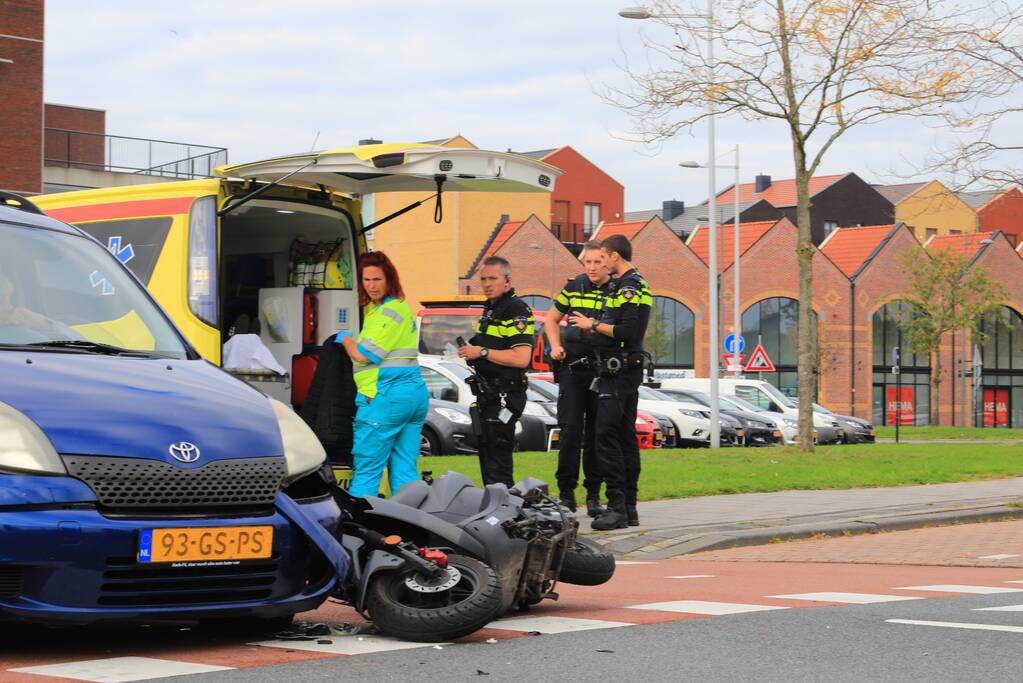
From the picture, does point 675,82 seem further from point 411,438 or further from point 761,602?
point 761,602

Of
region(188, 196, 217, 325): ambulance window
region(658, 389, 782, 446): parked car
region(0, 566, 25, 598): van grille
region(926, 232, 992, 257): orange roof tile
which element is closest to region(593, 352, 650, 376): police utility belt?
region(188, 196, 217, 325): ambulance window

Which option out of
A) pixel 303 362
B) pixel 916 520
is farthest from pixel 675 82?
pixel 303 362

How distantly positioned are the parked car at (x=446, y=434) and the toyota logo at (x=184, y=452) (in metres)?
15.5

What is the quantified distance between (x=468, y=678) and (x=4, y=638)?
6.41 ft

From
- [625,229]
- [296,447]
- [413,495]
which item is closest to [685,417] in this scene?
[413,495]

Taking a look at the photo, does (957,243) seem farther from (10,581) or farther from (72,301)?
(10,581)

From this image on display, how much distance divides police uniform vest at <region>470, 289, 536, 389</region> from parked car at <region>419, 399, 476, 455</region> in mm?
9638

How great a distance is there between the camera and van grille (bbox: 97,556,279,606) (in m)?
5.46

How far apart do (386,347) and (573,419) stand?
2.34 meters

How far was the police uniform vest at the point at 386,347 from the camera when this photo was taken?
389 inches

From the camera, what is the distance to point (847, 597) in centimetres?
806

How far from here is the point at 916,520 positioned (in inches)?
530

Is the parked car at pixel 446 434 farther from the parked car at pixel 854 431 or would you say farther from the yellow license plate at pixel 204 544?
the parked car at pixel 854 431

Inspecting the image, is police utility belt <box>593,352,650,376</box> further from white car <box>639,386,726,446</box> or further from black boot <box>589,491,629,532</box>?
Answer: white car <box>639,386,726,446</box>
